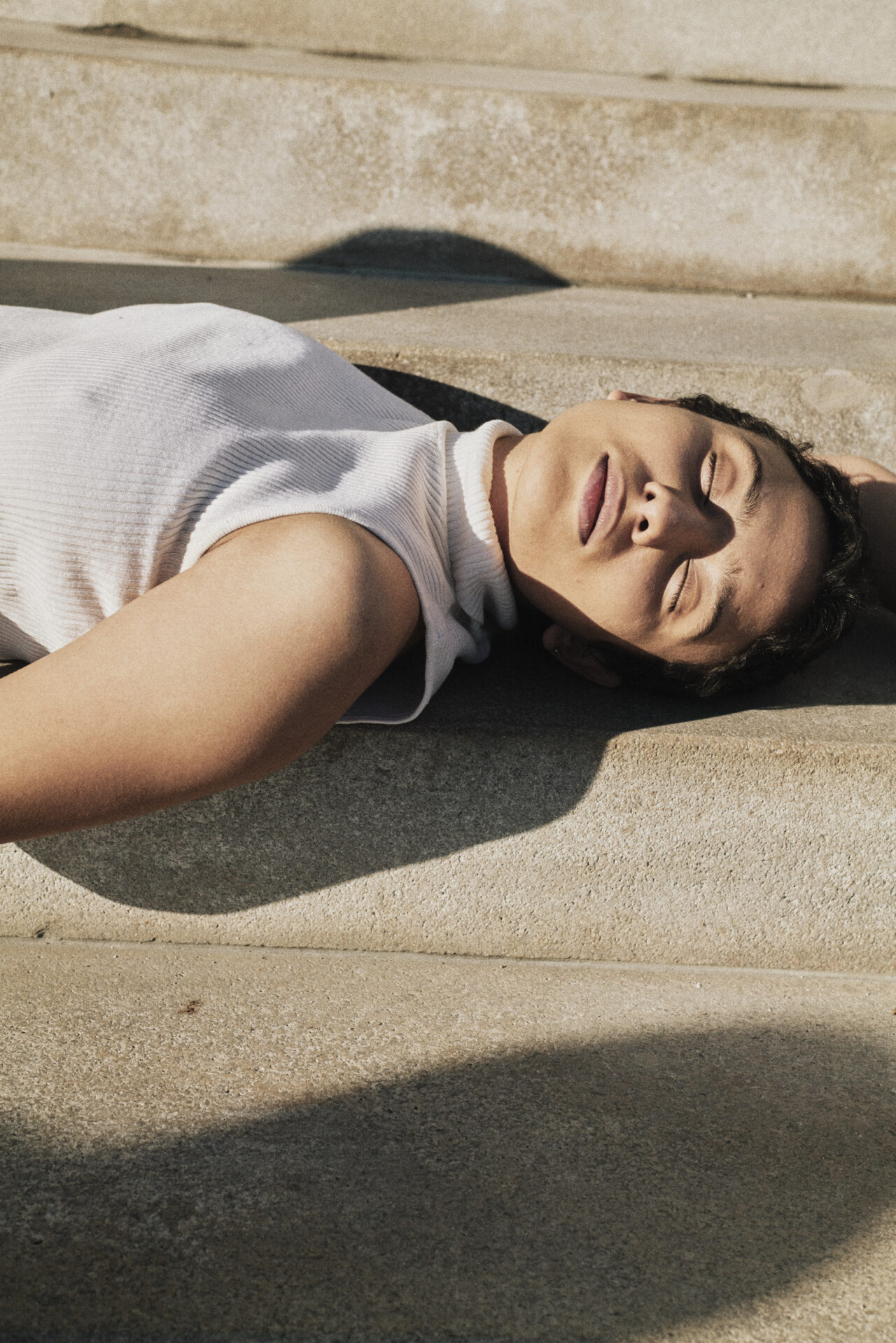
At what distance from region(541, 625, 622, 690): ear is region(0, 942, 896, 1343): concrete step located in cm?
50

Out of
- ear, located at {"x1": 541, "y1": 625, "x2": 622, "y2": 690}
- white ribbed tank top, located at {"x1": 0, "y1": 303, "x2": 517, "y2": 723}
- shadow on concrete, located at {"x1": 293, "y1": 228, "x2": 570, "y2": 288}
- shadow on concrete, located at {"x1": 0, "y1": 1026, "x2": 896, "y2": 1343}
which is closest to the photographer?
shadow on concrete, located at {"x1": 0, "y1": 1026, "x2": 896, "y2": 1343}

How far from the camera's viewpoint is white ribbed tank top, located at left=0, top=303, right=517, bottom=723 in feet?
4.45

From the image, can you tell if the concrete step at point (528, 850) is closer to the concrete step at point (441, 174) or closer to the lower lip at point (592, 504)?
the lower lip at point (592, 504)

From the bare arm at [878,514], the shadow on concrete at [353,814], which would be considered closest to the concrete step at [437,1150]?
the shadow on concrete at [353,814]

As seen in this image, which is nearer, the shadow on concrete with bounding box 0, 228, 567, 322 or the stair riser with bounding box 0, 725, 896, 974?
the stair riser with bounding box 0, 725, 896, 974

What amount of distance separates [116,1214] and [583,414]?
1.36m

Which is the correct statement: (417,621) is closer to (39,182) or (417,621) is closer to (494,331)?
(494,331)

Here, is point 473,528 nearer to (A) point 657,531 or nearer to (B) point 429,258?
(A) point 657,531

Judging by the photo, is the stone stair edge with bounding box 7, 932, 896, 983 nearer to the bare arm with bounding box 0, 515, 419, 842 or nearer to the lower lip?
the bare arm with bounding box 0, 515, 419, 842

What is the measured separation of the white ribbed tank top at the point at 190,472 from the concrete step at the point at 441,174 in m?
1.25

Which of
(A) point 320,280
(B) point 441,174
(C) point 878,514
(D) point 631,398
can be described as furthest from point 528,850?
(B) point 441,174

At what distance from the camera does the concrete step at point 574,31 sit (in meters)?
3.20

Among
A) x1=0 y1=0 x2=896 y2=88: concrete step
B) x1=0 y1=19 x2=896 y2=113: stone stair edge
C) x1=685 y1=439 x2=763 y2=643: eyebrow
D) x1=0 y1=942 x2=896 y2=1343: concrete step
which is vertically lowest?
x1=0 y1=942 x2=896 y2=1343: concrete step

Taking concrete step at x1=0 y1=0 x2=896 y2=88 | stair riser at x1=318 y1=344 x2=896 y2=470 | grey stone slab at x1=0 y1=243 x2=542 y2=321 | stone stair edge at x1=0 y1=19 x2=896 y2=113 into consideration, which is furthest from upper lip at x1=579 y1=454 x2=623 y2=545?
concrete step at x1=0 y1=0 x2=896 y2=88
